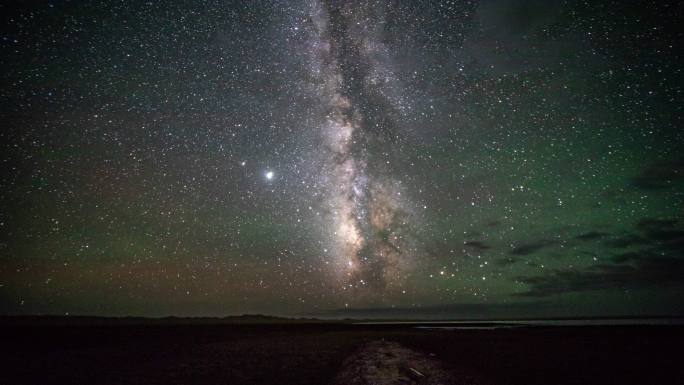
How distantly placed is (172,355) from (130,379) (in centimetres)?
673

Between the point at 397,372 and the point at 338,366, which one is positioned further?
the point at 338,366

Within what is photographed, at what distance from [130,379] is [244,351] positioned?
9150mm

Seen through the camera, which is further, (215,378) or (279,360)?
(279,360)

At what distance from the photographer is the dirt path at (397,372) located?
41.5 ft

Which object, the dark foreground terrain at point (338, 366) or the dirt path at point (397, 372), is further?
the dark foreground terrain at point (338, 366)

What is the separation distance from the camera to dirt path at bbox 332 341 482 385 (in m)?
12.6

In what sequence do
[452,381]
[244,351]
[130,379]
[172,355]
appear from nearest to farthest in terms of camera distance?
[452,381] → [130,379] → [172,355] → [244,351]

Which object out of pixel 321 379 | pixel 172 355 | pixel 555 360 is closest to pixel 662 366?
pixel 555 360

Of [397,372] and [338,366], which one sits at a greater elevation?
[397,372]

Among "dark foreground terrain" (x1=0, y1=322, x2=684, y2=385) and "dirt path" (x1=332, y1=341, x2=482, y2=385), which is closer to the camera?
"dirt path" (x1=332, y1=341, x2=482, y2=385)

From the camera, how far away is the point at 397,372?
1438 centimetres

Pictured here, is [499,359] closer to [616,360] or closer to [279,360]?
[616,360]

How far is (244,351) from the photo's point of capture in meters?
22.1

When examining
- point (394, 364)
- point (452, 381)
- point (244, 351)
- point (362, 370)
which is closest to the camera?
point (452, 381)
